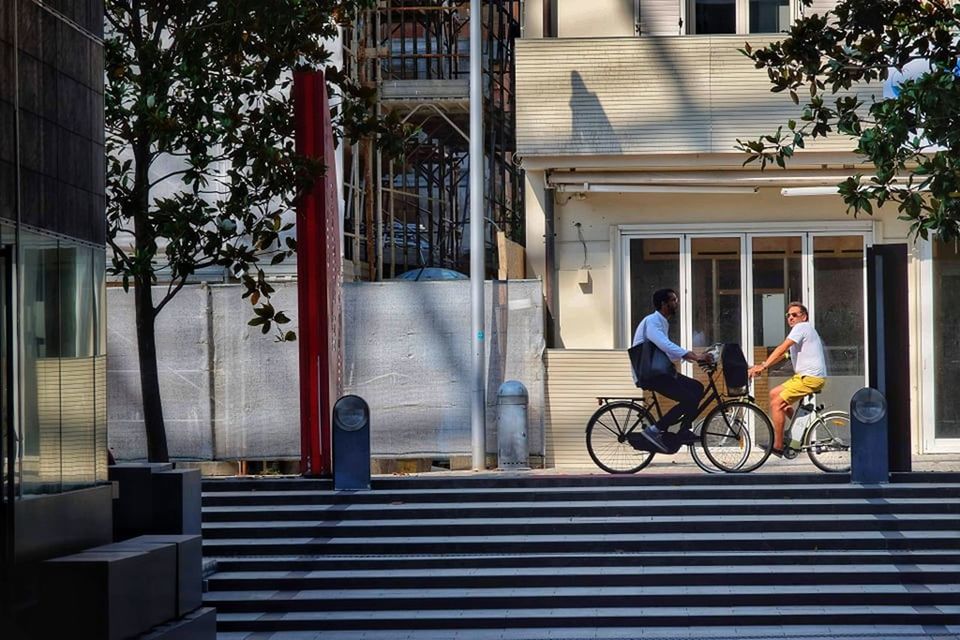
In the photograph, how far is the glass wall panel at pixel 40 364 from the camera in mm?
8195

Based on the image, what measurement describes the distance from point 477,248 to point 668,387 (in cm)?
432

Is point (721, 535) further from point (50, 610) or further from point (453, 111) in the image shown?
point (453, 111)

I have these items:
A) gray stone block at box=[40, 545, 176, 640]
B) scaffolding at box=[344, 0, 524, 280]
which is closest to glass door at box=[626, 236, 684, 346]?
scaffolding at box=[344, 0, 524, 280]

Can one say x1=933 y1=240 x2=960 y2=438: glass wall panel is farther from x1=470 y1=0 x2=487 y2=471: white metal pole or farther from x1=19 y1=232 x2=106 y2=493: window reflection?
x1=19 y1=232 x2=106 y2=493: window reflection

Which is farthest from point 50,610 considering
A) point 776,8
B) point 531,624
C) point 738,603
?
point 776,8

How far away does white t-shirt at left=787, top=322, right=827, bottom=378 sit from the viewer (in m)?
15.8

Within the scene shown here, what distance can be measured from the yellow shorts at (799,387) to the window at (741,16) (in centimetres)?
586

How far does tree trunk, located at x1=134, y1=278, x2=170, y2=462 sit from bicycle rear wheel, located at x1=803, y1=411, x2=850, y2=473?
6.10 meters

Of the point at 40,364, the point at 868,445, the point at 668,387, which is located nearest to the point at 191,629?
the point at 40,364

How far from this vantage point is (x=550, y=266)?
65.2 ft

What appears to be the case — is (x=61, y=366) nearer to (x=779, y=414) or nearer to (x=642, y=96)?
(x=779, y=414)

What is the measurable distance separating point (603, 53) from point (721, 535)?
26.4 ft

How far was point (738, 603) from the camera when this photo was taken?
11.7 m

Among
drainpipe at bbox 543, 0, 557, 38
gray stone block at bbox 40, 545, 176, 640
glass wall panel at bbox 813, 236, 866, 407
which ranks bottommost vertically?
gray stone block at bbox 40, 545, 176, 640
